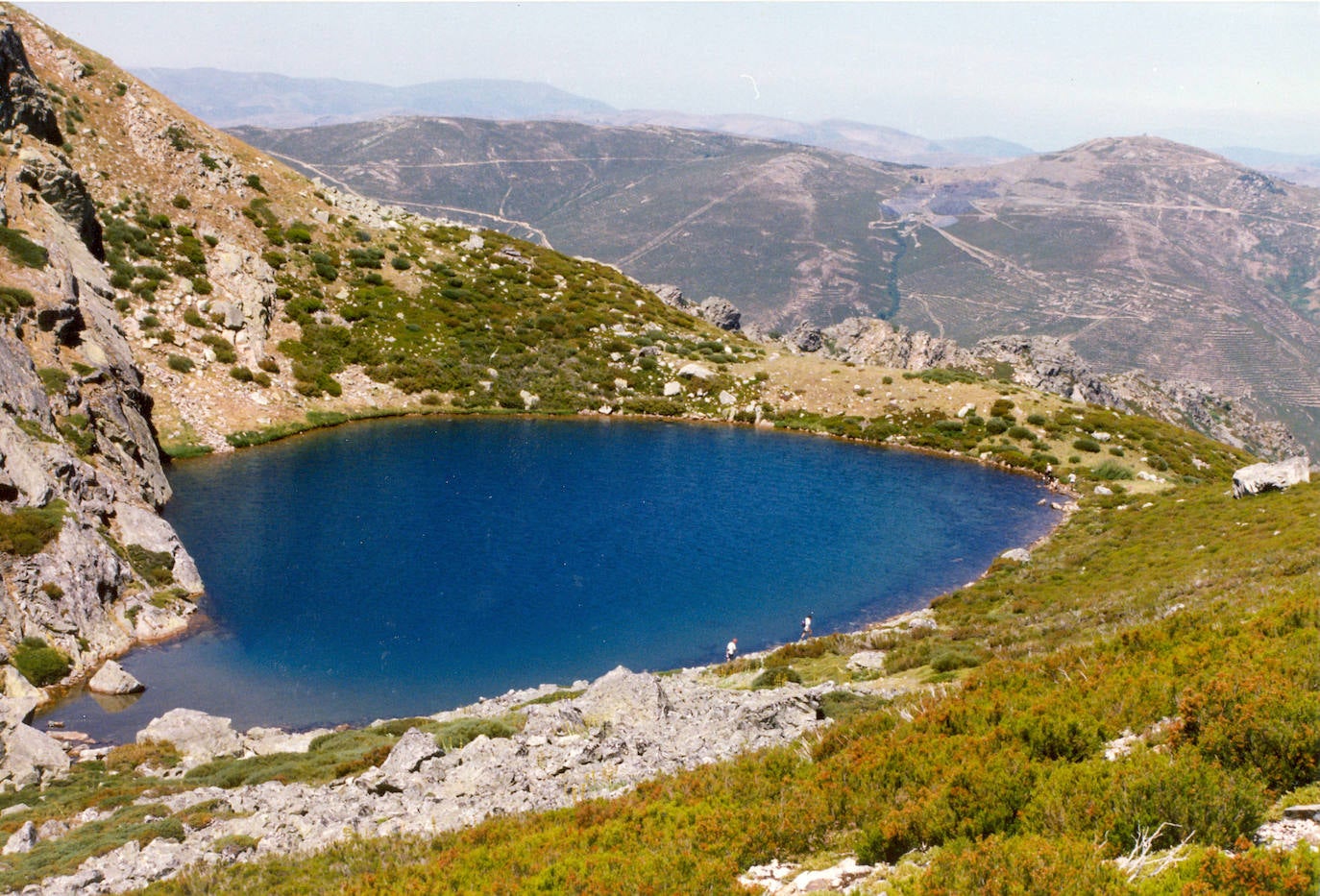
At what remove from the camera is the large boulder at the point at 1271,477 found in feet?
143

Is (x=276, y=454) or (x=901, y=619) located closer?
(x=901, y=619)

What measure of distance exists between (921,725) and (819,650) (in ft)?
60.0

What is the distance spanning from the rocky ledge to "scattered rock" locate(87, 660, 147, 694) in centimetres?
846

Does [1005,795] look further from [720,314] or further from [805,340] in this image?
[720,314]

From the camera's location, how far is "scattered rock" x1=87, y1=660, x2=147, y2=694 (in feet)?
104

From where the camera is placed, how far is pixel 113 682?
32.0 metres

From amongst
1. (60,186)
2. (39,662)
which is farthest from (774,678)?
(60,186)

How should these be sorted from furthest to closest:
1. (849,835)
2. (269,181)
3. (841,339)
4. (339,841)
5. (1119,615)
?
1. (841,339)
2. (269,181)
3. (1119,615)
4. (339,841)
5. (849,835)

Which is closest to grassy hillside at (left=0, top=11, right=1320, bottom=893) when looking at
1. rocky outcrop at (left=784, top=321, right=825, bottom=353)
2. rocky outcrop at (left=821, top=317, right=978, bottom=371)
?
rocky outcrop at (left=821, top=317, right=978, bottom=371)

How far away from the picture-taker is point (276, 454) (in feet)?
220

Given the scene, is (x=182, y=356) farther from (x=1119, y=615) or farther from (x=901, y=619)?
(x=1119, y=615)

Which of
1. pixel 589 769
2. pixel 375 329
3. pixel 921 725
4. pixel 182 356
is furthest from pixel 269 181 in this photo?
pixel 921 725

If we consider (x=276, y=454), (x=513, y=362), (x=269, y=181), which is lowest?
(x=276, y=454)

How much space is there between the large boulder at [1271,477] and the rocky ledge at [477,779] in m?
35.2
